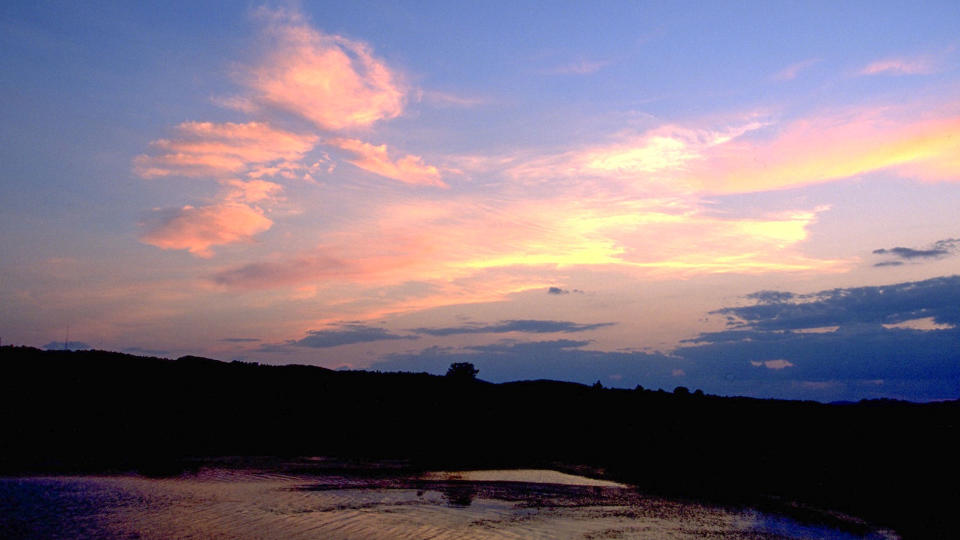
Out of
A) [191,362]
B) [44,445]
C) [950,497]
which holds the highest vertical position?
[191,362]

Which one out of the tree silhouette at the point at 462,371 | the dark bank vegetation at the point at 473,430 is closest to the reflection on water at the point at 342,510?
the dark bank vegetation at the point at 473,430

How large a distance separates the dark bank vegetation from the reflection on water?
4.70 metres

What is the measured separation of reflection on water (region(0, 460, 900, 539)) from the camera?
69.6 ft

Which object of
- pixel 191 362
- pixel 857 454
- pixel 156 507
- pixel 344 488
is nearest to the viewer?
pixel 156 507

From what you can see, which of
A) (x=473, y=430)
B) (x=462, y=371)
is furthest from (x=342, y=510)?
(x=462, y=371)

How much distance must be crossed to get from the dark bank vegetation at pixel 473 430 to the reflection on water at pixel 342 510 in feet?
15.4

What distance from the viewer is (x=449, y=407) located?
238 ft

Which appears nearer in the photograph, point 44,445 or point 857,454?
point 44,445

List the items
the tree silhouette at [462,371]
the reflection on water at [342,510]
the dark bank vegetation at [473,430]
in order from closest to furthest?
the reflection on water at [342,510] → the dark bank vegetation at [473,430] → the tree silhouette at [462,371]

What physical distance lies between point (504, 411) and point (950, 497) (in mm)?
44931

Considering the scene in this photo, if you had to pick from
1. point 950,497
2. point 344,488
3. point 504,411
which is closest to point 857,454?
point 950,497

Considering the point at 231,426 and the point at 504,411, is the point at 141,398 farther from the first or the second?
the point at 504,411

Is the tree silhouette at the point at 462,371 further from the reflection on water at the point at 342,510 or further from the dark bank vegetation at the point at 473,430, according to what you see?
the reflection on water at the point at 342,510

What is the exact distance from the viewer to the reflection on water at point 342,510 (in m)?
21.2
